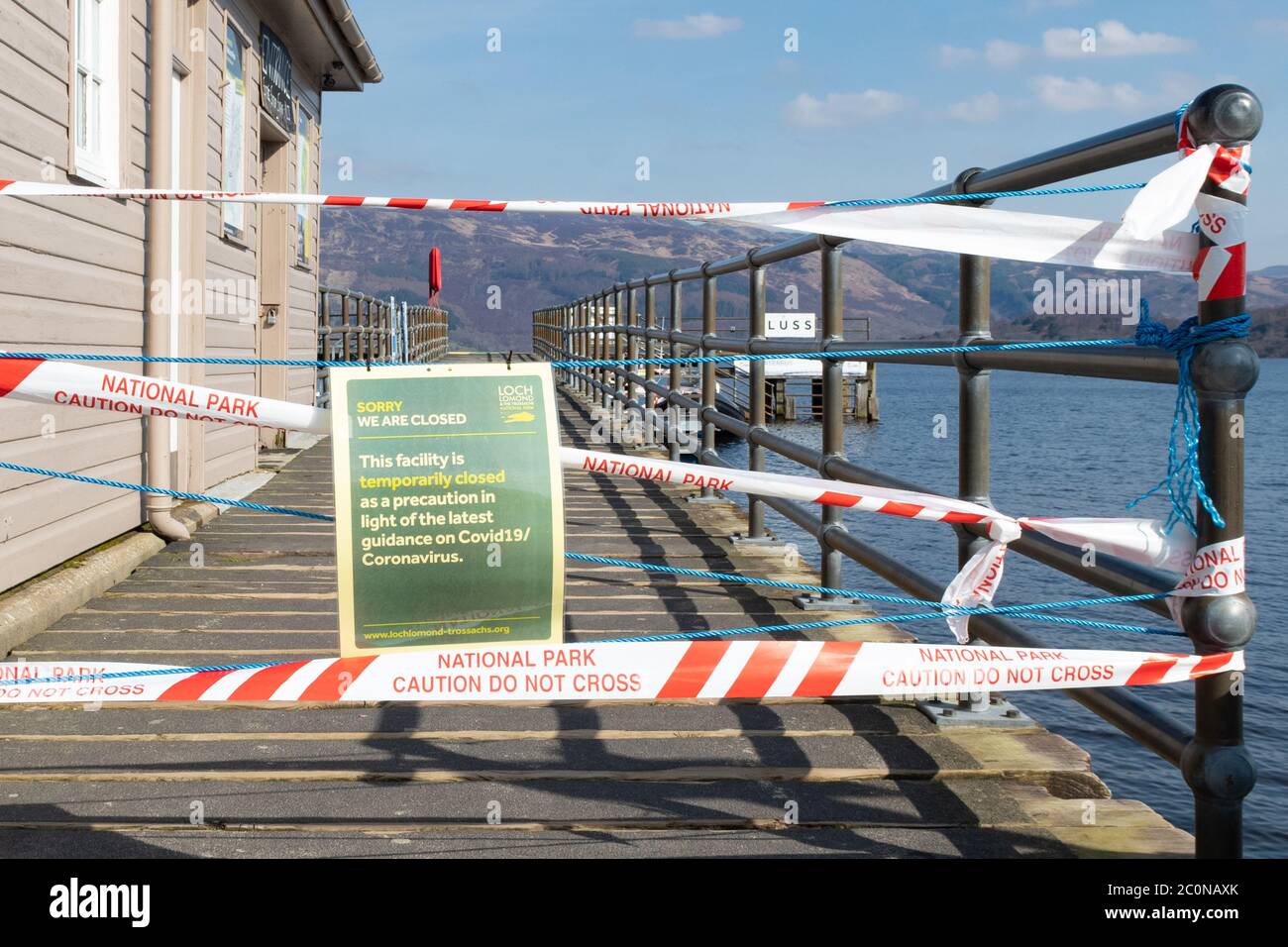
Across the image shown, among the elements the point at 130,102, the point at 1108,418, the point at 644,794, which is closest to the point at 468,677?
the point at 644,794

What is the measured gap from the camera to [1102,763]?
12.9m

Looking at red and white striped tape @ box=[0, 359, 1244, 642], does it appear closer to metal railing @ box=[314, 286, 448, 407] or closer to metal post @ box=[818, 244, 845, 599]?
metal post @ box=[818, 244, 845, 599]

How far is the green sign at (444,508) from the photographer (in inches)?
87.6

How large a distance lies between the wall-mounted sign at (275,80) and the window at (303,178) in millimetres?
426

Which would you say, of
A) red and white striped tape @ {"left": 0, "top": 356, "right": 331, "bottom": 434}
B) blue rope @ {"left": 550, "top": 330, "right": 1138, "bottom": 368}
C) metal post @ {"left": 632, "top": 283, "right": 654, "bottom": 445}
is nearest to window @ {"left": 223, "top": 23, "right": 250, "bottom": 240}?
metal post @ {"left": 632, "top": 283, "right": 654, "bottom": 445}

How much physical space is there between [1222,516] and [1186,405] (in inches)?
8.1

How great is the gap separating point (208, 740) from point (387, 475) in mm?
1465

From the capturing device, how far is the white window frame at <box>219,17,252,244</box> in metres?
8.90

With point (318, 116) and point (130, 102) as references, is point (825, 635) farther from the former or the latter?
point (318, 116)

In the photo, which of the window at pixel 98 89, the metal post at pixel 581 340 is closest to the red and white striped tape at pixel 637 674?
the window at pixel 98 89

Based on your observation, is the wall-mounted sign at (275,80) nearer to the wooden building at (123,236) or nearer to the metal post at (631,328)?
the wooden building at (123,236)

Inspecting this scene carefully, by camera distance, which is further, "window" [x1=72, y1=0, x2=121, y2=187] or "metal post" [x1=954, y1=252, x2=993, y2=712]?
"window" [x1=72, y1=0, x2=121, y2=187]

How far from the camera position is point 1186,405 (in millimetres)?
2330
